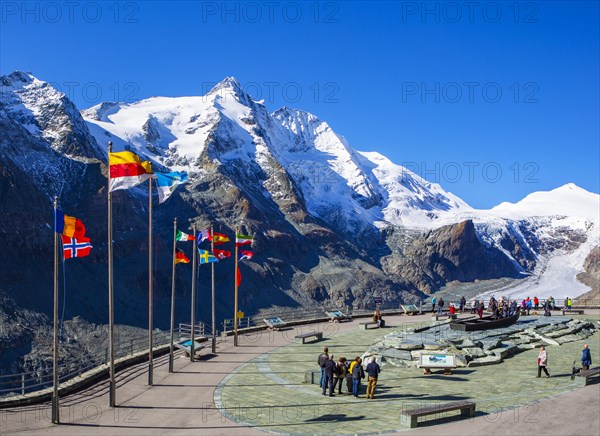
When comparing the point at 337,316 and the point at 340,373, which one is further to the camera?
the point at 337,316

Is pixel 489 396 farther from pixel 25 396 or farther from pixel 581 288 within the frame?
pixel 581 288

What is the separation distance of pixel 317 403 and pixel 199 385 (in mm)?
5821

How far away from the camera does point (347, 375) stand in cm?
2398

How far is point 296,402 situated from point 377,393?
3.28 m

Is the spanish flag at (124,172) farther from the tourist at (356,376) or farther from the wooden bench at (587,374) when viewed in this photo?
the wooden bench at (587,374)

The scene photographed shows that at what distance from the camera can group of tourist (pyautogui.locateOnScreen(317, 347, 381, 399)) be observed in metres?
22.8

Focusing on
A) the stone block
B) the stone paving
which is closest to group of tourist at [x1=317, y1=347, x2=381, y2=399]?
the stone paving

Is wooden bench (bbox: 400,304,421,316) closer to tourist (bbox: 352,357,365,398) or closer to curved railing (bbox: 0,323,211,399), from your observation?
curved railing (bbox: 0,323,211,399)

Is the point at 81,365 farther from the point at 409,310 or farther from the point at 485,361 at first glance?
the point at 409,310

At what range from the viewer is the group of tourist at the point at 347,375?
22.8 m

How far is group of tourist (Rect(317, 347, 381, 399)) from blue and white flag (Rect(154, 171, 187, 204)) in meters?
8.73

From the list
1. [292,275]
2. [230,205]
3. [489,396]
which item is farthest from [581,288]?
[489,396]

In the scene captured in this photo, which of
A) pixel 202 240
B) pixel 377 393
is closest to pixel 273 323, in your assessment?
pixel 202 240

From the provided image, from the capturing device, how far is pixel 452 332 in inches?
1442
